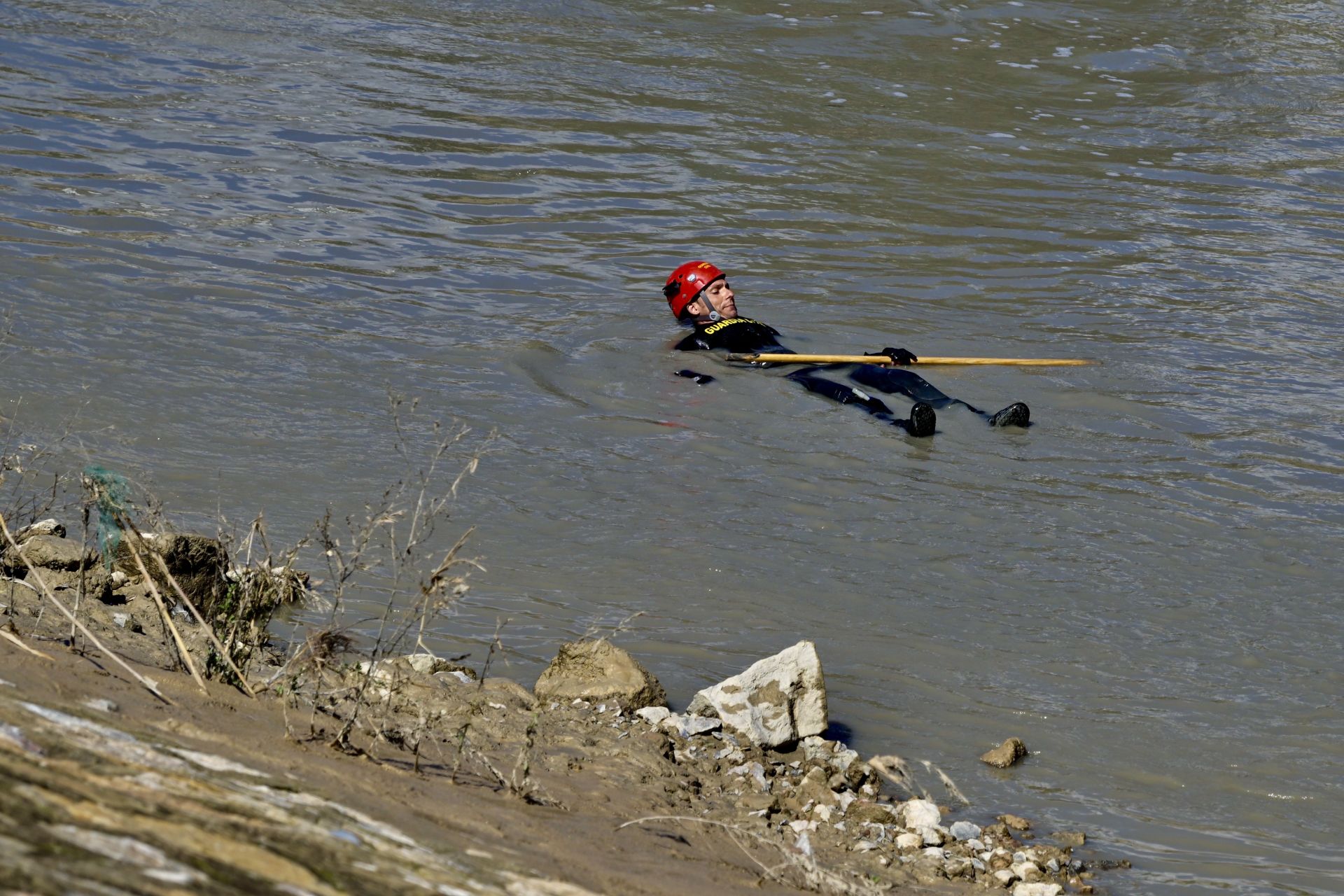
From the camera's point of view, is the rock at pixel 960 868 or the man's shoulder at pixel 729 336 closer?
the rock at pixel 960 868

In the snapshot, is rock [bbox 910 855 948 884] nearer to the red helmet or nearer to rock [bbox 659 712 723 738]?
rock [bbox 659 712 723 738]

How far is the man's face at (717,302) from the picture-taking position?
38.9 feet

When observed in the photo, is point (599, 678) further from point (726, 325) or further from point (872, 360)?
point (726, 325)

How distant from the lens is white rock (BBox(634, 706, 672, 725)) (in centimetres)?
539

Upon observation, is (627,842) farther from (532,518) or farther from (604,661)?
(532,518)

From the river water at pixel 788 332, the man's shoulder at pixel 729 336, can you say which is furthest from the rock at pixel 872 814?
the man's shoulder at pixel 729 336

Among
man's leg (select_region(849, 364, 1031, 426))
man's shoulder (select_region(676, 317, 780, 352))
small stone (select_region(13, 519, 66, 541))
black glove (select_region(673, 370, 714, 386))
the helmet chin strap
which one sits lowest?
small stone (select_region(13, 519, 66, 541))

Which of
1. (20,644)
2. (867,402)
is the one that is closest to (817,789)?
(20,644)

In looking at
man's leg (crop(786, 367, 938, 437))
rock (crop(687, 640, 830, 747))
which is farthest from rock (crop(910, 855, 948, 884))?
man's leg (crop(786, 367, 938, 437))

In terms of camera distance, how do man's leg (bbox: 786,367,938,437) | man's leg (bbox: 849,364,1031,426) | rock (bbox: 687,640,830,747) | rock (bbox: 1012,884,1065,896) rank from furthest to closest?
man's leg (bbox: 849,364,1031,426) < man's leg (bbox: 786,367,938,437) < rock (bbox: 687,640,830,747) < rock (bbox: 1012,884,1065,896)

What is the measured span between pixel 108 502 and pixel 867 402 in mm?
6575

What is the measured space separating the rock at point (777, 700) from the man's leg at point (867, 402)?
4.39 metres

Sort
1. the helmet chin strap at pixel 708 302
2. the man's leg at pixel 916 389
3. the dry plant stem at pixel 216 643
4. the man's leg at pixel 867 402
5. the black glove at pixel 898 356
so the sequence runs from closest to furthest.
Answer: the dry plant stem at pixel 216 643 < the man's leg at pixel 867 402 < the man's leg at pixel 916 389 < the black glove at pixel 898 356 < the helmet chin strap at pixel 708 302

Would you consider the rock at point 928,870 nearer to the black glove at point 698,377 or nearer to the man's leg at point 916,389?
the man's leg at point 916,389
